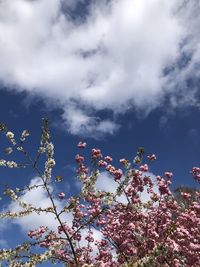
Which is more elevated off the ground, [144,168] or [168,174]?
[144,168]

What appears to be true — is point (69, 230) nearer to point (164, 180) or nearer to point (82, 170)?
point (82, 170)

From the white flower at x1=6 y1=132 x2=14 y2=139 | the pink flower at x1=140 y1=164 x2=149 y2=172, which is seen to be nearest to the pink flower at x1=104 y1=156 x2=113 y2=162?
the pink flower at x1=140 y1=164 x2=149 y2=172

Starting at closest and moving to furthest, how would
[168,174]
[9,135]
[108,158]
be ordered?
1. [9,135]
2. [168,174]
3. [108,158]

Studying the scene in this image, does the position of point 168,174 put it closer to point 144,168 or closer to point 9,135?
point 144,168

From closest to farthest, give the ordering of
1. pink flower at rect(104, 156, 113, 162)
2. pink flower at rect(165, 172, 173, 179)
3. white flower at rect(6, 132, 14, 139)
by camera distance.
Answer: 1. white flower at rect(6, 132, 14, 139)
2. pink flower at rect(165, 172, 173, 179)
3. pink flower at rect(104, 156, 113, 162)

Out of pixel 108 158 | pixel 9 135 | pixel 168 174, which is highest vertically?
pixel 108 158

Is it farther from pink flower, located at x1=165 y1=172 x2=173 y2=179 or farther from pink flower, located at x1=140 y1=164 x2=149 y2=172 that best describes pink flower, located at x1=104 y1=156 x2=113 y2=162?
pink flower, located at x1=165 y1=172 x2=173 y2=179

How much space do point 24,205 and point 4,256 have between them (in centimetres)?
148

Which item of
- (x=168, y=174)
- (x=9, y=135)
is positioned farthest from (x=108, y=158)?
(x=9, y=135)

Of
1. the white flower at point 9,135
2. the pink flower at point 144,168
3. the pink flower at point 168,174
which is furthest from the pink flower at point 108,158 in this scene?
the white flower at point 9,135

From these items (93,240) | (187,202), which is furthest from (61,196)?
(187,202)

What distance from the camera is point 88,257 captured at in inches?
814

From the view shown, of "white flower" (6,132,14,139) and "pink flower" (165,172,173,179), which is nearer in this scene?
"white flower" (6,132,14,139)

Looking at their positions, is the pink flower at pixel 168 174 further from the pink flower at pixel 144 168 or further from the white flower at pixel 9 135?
the white flower at pixel 9 135
